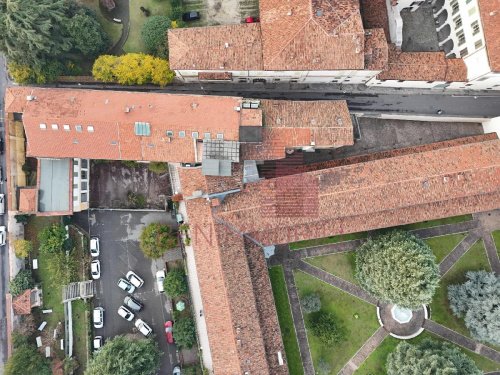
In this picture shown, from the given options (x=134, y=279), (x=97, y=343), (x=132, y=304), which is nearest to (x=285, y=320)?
(x=132, y=304)

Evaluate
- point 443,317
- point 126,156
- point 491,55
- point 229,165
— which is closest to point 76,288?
point 126,156

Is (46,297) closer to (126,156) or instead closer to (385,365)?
(126,156)

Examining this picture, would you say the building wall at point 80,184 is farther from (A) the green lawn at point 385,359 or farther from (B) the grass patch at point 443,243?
(B) the grass patch at point 443,243

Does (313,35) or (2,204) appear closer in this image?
(313,35)

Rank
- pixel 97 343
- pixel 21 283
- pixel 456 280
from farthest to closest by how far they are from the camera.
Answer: pixel 456 280
pixel 97 343
pixel 21 283

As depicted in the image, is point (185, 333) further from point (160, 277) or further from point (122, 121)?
point (122, 121)
